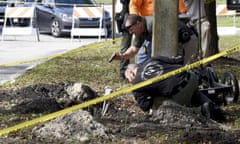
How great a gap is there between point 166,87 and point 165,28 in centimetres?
77

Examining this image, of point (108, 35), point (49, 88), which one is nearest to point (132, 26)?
point (49, 88)

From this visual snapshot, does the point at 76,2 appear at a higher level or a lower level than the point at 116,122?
higher

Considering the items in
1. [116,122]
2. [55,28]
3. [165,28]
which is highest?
[165,28]

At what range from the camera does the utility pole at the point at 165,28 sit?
7.15 meters

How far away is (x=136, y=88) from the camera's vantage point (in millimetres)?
6445

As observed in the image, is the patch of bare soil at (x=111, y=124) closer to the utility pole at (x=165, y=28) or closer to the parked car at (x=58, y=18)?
the utility pole at (x=165, y=28)

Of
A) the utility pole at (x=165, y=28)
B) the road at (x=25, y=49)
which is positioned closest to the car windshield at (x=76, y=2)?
the road at (x=25, y=49)

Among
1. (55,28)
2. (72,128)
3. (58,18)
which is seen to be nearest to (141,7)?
(72,128)

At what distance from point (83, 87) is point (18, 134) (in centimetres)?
178

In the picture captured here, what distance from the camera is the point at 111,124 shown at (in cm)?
652

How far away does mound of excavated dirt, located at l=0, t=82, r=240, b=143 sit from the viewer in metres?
5.84

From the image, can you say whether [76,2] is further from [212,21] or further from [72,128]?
[72,128]

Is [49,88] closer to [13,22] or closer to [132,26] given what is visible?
[132,26]

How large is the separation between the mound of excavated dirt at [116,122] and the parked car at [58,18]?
42.5ft
